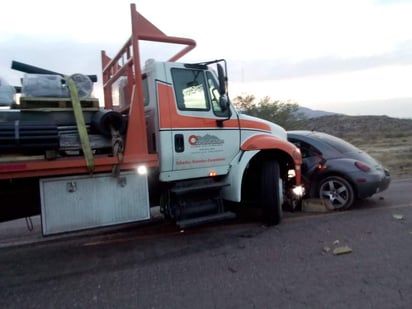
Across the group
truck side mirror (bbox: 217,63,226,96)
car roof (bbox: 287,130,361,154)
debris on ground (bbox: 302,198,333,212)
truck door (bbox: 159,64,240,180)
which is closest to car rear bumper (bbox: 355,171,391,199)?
debris on ground (bbox: 302,198,333,212)

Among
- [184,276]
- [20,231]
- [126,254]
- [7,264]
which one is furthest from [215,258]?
[20,231]

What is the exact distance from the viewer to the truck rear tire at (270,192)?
635 cm

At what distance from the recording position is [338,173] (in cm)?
737

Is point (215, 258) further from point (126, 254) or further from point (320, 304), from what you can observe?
point (320, 304)

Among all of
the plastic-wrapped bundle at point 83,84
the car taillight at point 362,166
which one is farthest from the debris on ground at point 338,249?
the plastic-wrapped bundle at point 83,84

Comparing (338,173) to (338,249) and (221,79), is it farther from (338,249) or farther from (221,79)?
(221,79)

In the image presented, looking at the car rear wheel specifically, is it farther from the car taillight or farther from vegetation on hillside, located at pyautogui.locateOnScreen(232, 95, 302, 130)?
vegetation on hillside, located at pyautogui.locateOnScreen(232, 95, 302, 130)

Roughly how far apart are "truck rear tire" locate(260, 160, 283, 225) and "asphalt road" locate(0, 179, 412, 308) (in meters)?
0.23

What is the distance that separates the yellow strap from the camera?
4695mm

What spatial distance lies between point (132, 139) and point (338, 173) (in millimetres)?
4119

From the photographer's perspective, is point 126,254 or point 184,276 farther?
point 126,254

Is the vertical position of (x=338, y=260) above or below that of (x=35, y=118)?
below

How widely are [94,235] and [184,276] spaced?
8.79ft

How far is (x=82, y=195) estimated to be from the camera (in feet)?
16.1
